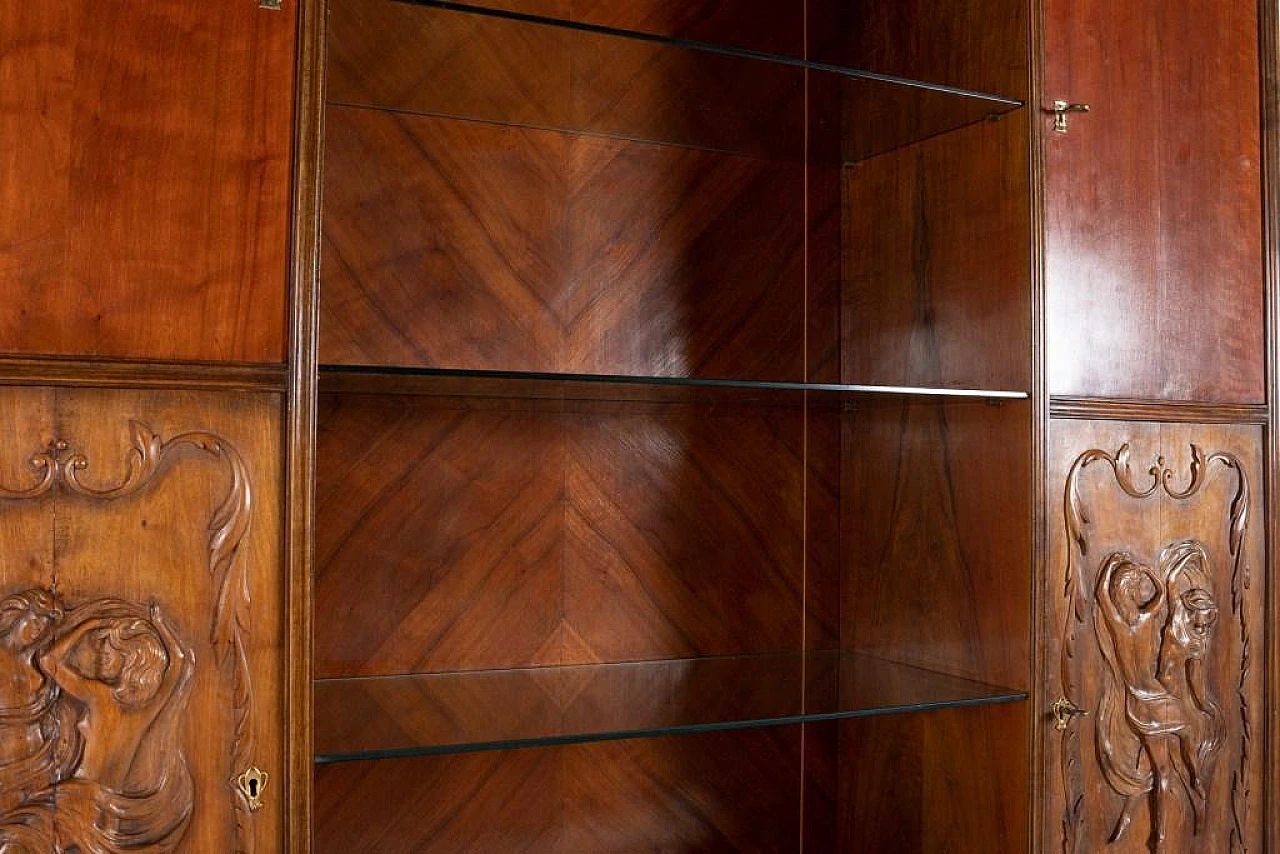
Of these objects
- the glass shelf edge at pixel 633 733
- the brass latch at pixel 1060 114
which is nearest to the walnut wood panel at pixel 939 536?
the glass shelf edge at pixel 633 733

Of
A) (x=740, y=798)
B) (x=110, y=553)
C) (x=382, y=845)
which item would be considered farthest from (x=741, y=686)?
(x=110, y=553)

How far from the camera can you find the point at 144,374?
1348 mm

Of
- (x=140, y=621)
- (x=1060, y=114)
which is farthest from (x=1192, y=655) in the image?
(x=140, y=621)

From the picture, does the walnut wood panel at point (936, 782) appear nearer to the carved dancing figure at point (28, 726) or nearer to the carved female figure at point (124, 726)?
the carved female figure at point (124, 726)

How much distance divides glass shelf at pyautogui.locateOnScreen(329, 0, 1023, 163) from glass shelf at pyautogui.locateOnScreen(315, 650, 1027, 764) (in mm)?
953

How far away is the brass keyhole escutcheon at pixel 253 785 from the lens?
139 cm

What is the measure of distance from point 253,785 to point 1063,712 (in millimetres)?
1267

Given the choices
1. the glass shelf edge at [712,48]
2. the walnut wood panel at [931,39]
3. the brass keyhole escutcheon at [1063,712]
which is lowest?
the brass keyhole escutcheon at [1063,712]

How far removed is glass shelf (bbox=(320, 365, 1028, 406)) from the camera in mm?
1564

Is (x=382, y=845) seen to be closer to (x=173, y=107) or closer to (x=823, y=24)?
(x=173, y=107)

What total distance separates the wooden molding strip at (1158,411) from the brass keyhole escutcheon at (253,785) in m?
1.32

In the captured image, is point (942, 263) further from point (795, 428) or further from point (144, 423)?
point (144, 423)

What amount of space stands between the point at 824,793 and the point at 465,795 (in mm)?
731

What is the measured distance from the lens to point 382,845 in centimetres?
193
